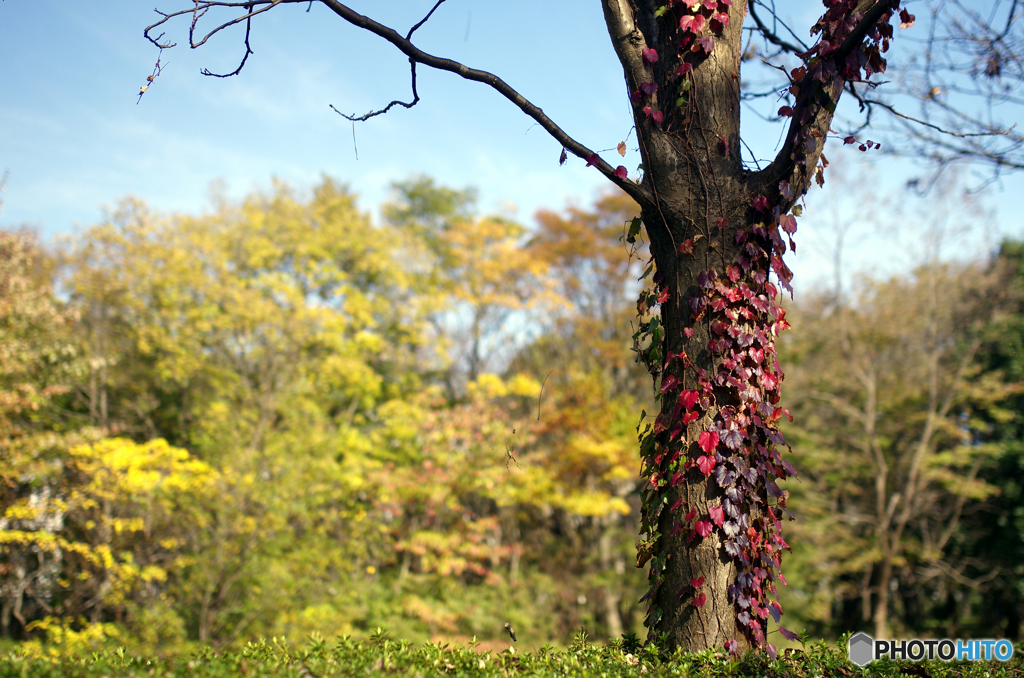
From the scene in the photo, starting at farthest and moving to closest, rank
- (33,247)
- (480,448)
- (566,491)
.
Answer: (566,491), (480,448), (33,247)

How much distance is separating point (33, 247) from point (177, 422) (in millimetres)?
5725

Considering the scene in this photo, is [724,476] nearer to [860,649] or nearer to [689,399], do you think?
[689,399]

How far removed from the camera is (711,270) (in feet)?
9.15

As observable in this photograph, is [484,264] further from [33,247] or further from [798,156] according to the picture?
[798,156]

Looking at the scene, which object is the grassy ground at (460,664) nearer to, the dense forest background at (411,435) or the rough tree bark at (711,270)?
the rough tree bark at (711,270)

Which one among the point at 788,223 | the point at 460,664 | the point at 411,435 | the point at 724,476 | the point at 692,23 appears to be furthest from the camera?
the point at 411,435

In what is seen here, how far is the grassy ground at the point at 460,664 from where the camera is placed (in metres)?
2.14

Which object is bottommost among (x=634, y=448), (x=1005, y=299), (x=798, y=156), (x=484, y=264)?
(x=634, y=448)

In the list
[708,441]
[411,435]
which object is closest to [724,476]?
[708,441]

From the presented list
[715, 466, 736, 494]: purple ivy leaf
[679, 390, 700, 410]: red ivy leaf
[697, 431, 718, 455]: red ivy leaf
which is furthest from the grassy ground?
[679, 390, 700, 410]: red ivy leaf

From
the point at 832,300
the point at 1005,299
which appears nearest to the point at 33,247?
the point at 832,300

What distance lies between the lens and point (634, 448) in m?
11.8

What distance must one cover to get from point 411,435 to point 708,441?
1022cm

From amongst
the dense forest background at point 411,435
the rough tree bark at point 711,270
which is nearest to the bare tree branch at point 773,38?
the rough tree bark at point 711,270
